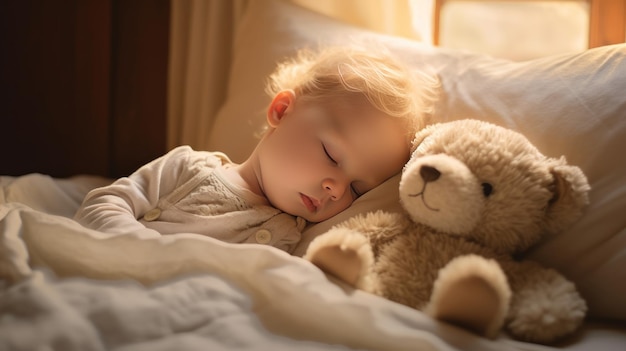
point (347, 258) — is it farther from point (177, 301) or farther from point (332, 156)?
point (332, 156)

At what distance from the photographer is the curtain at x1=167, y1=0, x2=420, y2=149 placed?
1.80 metres

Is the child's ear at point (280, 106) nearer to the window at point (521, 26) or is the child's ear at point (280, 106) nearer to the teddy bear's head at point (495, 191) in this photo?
the teddy bear's head at point (495, 191)

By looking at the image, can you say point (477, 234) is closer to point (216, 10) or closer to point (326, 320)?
point (326, 320)

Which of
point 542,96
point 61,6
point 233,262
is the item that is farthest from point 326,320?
point 61,6

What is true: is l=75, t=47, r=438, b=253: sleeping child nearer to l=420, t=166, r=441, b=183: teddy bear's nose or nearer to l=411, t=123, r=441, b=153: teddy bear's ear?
l=411, t=123, r=441, b=153: teddy bear's ear

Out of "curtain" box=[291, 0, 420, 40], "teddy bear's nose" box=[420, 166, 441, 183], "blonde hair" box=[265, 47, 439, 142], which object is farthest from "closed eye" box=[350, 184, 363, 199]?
"curtain" box=[291, 0, 420, 40]

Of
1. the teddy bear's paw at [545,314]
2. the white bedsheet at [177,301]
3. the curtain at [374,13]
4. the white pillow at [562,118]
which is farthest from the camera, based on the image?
the curtain at [374,13]

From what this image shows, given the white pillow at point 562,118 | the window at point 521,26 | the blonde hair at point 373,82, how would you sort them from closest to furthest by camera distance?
the white pillow at point 562,118
the blonde hair at point 373,82
the window at point 521,26

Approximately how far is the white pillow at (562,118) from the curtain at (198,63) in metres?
0.40

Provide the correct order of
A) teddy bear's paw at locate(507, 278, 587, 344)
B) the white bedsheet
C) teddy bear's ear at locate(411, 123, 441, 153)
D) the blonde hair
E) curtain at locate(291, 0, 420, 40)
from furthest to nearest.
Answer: curtain at locate(291, 0, 420, 40)
the blonde hair
teddy bear's ear at locate(411, 123, 441, 153)
teddy bear's paw at locate(507, 278, 587, 344)
the white bedsheet

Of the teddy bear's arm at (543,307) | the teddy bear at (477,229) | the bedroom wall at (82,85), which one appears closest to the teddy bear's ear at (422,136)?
the teddy bear at (477,229)

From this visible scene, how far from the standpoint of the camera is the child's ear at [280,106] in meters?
1.19

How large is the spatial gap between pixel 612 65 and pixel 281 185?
662 millimetres

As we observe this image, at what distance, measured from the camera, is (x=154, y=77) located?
187 cm
